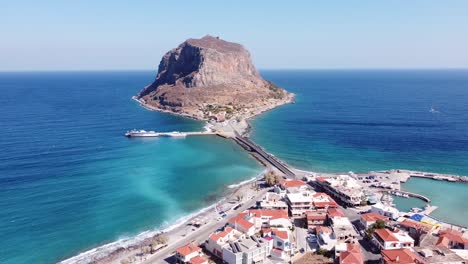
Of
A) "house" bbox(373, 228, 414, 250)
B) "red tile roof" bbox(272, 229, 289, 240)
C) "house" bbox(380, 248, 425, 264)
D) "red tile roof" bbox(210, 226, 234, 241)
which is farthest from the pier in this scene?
"red tile roof" bbox(210, 226, 234, 241)

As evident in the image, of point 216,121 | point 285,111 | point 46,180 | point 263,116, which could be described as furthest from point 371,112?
point 46,180

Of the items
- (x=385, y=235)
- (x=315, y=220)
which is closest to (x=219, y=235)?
(x=315, y=220)

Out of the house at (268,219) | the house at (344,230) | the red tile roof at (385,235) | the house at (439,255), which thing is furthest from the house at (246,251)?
the house at (439,255)

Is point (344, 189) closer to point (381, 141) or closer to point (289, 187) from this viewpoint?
point (289, 187)

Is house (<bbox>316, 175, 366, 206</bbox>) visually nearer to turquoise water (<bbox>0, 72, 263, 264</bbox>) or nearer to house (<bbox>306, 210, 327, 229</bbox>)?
house (<bbox>306, 210, 327, 229</bbox>)

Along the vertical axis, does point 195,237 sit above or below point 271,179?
below
